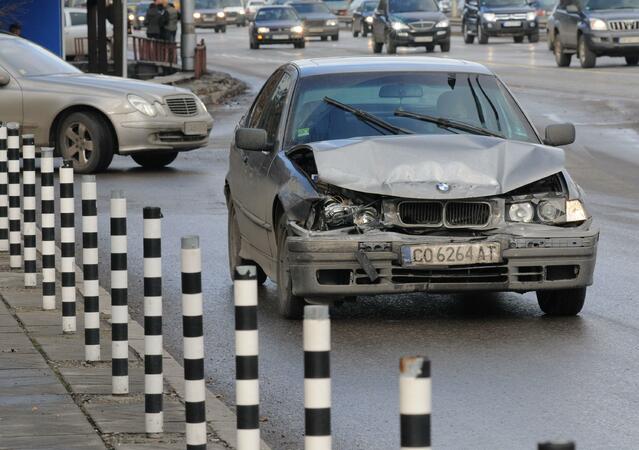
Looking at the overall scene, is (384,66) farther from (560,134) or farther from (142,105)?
(142,105)

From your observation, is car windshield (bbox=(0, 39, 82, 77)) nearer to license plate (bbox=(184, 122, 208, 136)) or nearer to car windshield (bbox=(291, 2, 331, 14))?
license plate (bbox=(184, 122, 208, 136))

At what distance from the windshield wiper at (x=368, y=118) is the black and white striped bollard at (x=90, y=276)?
2616 millimetres

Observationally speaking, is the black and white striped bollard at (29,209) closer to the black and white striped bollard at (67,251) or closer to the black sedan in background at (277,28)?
the black and white striped bollard at (67,251)

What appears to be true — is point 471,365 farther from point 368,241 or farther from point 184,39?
point 184,39

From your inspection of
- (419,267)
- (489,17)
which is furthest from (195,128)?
(489,17)

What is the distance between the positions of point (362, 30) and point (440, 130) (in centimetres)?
6219

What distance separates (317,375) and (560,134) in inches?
253

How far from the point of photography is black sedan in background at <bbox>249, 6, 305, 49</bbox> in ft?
203

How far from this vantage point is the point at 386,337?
970cm

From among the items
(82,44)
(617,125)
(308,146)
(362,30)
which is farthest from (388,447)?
(362,30)

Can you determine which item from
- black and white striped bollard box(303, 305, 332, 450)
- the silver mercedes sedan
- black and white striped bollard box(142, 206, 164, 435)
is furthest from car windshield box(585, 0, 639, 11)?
black and white striped bollard box(303, 305, 332, 450)

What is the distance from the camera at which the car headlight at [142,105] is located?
68.6 ft

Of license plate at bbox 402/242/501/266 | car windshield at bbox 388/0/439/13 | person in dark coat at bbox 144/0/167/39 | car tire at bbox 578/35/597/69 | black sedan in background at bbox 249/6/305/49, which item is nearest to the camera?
license plate at bbox 402/242/501/266

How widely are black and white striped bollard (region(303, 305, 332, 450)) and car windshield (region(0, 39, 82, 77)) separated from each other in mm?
16817
